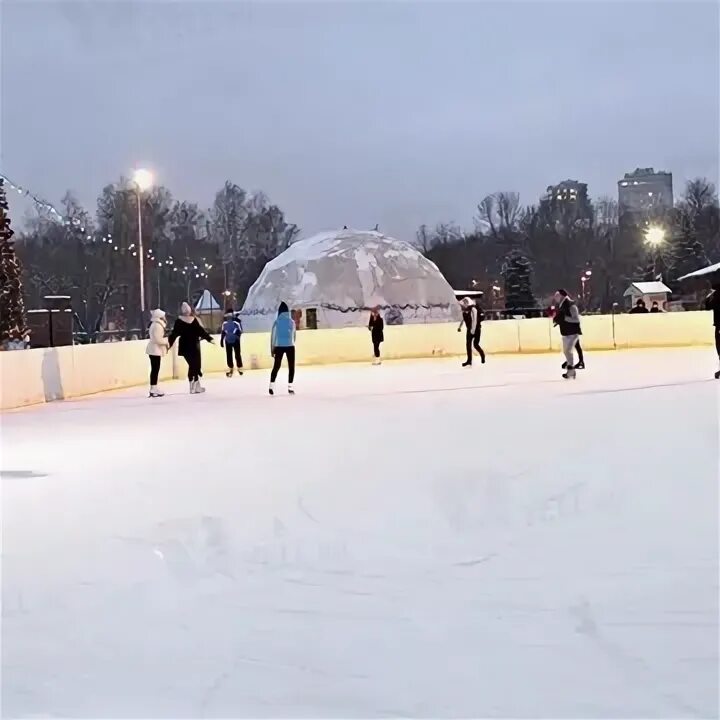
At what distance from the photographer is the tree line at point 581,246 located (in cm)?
5591

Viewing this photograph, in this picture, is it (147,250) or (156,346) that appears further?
(147,250)

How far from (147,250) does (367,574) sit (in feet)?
162

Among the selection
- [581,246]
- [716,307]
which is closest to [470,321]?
[716,307]

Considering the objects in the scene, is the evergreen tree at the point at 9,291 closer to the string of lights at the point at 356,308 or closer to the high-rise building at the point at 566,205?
the string of lights at the point at 356,308

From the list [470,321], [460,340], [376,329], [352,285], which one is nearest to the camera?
[470,321]

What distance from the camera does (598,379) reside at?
12977mm

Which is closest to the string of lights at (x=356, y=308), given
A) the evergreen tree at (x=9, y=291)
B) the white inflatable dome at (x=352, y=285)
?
the white inflatable dome at (x=352, y=285)

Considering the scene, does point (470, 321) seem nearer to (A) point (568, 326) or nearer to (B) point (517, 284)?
(A) point (568, 326)

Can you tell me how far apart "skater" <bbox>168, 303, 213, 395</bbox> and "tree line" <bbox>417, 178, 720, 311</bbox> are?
1658 inches

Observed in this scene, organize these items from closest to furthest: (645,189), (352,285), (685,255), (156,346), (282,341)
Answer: (282,341) < (156,346) < (352,285) < (685,255) < (645,189)

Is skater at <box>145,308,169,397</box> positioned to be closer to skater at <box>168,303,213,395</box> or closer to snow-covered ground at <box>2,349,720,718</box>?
skater at <box>168,303,213,395</box>

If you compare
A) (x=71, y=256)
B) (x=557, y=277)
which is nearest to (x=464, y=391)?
(x=71, y=256)

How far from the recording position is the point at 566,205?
68.4m

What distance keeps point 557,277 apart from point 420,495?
58.2 metres
